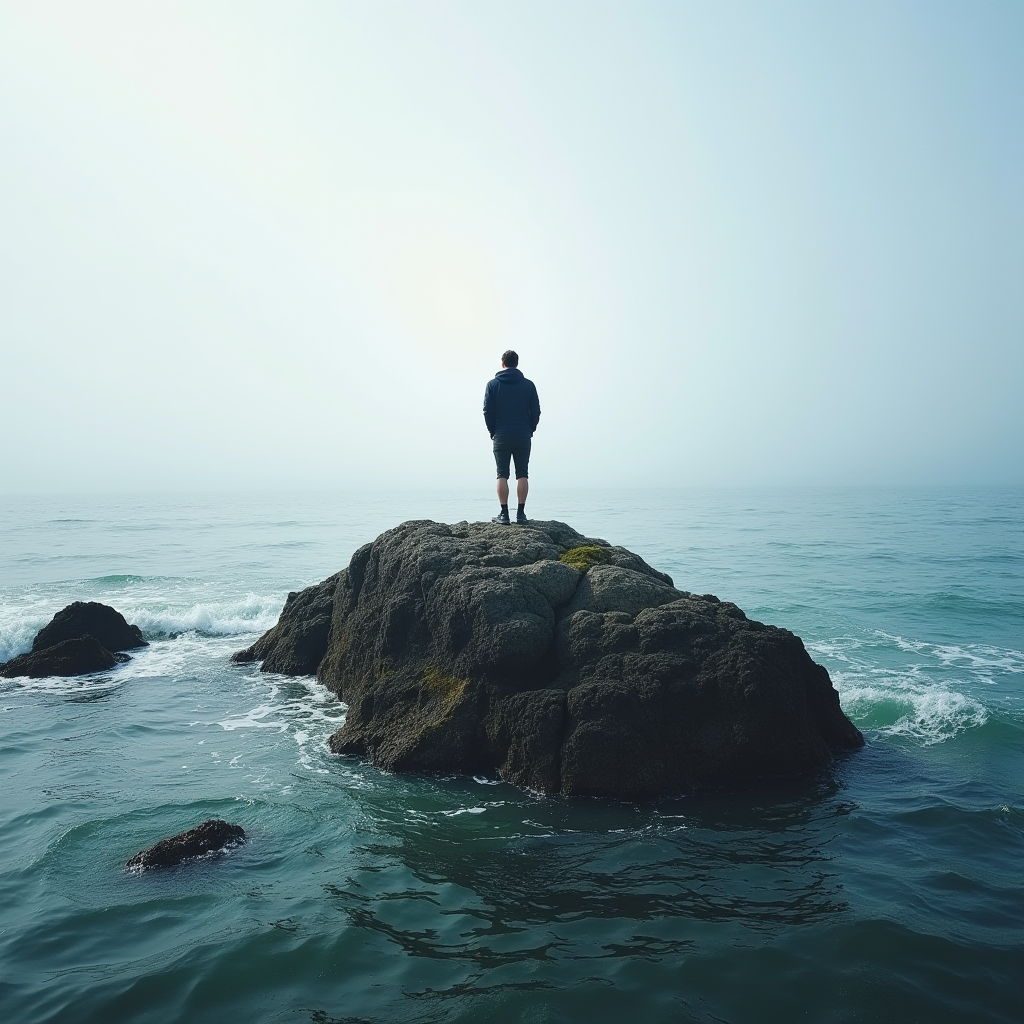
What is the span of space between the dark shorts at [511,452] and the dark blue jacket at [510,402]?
0.10 meters

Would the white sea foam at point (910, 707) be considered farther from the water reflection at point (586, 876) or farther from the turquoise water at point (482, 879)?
the water reflection at point (586, 876)

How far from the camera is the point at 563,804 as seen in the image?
7.77m

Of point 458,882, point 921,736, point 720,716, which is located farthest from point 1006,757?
point 458,882

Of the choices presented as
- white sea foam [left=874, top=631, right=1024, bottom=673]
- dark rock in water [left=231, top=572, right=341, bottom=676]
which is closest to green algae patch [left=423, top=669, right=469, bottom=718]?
dark rock in water [left=231, top=572, right=341, bottom=676]

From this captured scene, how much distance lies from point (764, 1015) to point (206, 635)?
696 inches

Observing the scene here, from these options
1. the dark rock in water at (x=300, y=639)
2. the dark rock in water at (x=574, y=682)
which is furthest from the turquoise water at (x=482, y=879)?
the dark rock in water at (x=300, y=639)

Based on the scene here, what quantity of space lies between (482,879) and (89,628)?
46.1 ft

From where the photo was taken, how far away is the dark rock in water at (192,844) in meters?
6.75

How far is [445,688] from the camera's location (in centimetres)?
955

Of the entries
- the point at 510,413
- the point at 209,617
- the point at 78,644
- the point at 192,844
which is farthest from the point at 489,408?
the point at 209,617

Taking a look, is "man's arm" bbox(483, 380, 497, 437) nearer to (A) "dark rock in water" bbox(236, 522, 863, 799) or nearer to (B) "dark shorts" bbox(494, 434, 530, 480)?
(B) "dark shorts" bbox(494, 434, 530, 480)

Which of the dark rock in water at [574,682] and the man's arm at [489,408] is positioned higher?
the man's arm at [489,408]

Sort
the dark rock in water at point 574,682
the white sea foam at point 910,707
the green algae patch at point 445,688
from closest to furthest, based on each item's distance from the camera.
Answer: the dark rock in water at point 574,682 → the green algae patch at point 445,688 → the white sea foam at point 910,707

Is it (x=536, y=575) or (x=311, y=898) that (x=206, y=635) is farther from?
(x=311, y=898)
